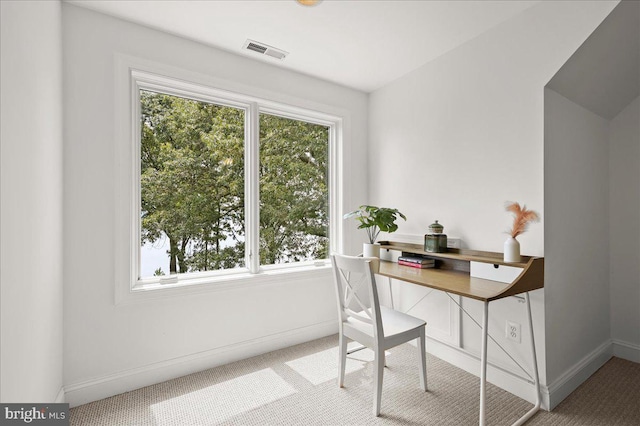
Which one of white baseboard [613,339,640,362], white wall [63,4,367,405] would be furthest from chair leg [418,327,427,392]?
white baseboard [613,339,640,362]

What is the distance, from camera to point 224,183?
262cm

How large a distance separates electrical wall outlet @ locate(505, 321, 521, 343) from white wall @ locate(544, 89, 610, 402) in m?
0.16

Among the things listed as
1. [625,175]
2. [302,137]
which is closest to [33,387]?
[302,137]

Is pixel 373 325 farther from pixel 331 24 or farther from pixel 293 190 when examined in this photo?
pixel 331 24

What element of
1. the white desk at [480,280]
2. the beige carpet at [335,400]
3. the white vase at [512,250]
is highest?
the white vase at [512,250]

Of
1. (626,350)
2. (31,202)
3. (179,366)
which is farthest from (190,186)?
(626,350)

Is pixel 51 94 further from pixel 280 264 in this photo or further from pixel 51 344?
pixel 280 264

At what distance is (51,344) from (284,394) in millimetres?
1337

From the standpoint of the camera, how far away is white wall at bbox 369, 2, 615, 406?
1.95 meters

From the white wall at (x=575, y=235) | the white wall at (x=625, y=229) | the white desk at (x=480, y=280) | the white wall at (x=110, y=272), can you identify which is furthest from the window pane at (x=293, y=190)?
the white wall at (x=625, y=229)

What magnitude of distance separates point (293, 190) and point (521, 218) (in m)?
1.82

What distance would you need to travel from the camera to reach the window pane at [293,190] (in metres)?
2.83

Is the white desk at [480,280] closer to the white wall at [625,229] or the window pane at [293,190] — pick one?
the window pane at [293,190]

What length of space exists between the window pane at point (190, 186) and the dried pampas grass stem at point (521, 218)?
6.58 feet
